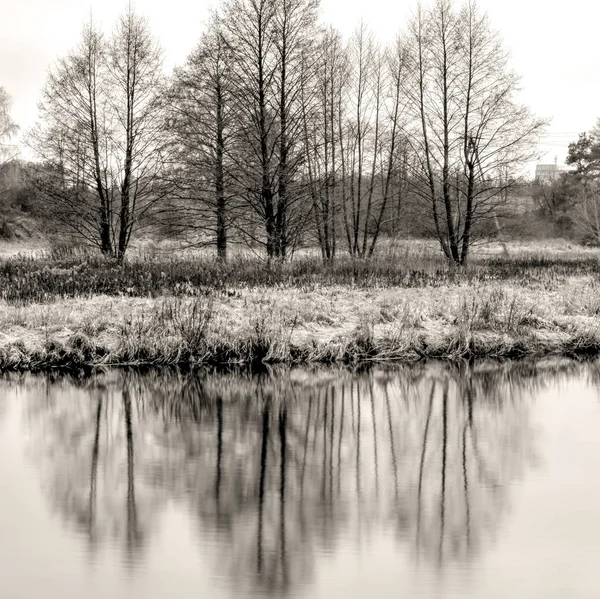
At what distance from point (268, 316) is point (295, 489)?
6.71 metres

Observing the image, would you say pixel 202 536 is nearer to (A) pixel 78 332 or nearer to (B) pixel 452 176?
(A) pixel 78 332

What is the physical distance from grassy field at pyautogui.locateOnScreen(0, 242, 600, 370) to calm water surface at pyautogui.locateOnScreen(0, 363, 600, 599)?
1065mm

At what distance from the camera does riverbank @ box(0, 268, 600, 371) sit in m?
11.8

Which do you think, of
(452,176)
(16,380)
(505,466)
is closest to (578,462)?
(505,466)

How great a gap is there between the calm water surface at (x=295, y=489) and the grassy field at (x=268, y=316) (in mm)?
1065

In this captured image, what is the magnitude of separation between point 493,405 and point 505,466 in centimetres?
281

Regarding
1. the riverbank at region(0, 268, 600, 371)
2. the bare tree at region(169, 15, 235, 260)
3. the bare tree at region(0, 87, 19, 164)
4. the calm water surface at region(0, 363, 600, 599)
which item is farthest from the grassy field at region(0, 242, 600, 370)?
the bare tree at region(0, 87, 19, 164)

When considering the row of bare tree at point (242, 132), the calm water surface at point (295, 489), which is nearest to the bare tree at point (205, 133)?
the row of bare tree at point (242, 132)

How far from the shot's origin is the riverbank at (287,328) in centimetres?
1184

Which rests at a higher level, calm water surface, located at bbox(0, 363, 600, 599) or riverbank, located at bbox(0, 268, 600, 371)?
riverbank, located at bbox(0, 268, 600, 371)

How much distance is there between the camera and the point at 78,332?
11.9 m

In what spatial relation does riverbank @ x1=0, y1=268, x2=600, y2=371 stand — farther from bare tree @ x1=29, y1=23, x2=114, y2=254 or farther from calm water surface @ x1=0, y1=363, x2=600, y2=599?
bare tree @ x1=29, y1=23, x2=114, y2=254

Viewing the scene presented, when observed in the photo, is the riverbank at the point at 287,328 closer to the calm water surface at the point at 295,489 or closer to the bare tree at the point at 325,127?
the calm water surface at the point at 295,489

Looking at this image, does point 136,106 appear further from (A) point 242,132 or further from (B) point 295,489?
(B) point 295,489
